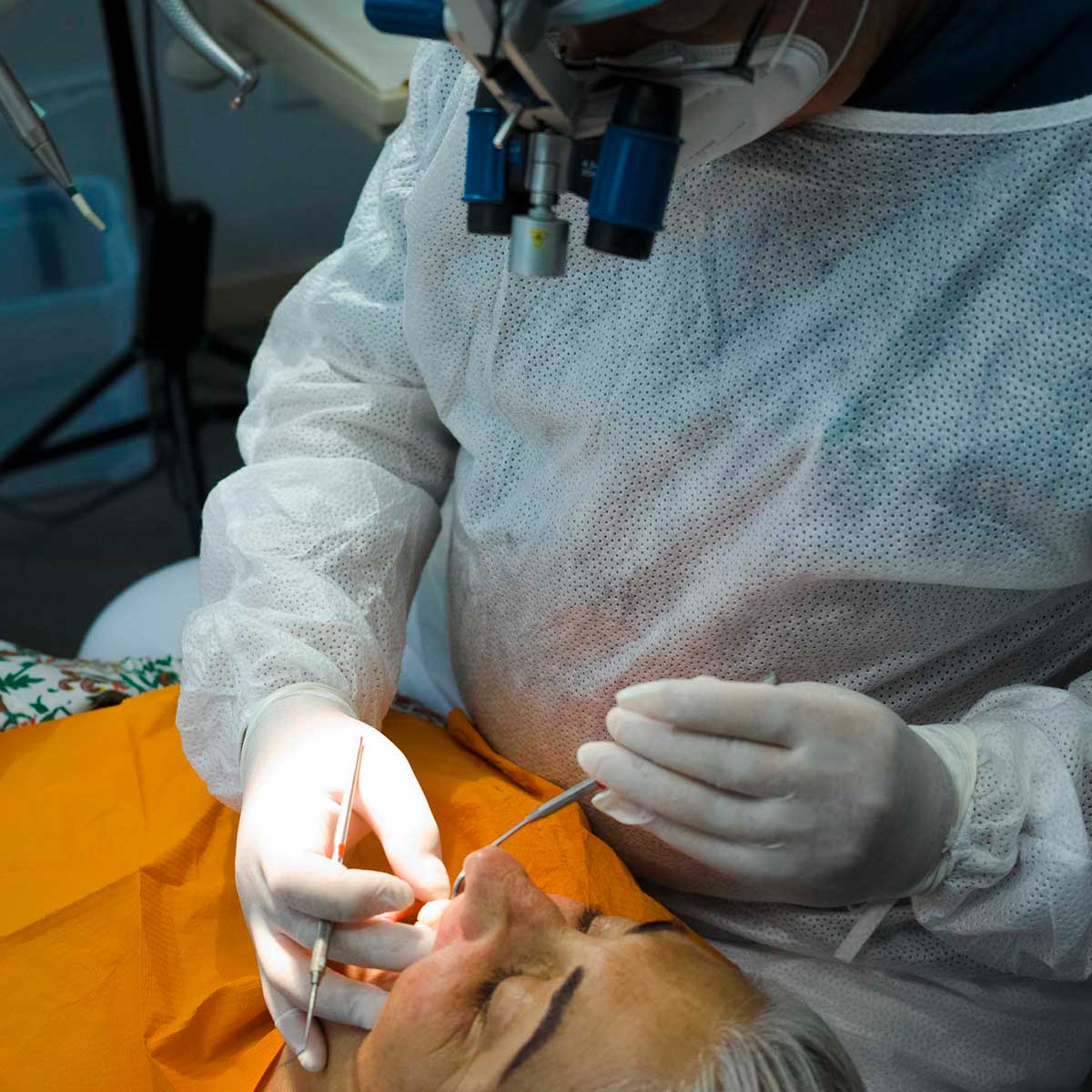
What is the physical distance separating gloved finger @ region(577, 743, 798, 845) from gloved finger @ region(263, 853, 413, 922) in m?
0.18

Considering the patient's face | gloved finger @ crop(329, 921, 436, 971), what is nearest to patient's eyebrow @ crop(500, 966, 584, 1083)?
the patient's face

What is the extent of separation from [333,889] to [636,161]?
1.83 feet

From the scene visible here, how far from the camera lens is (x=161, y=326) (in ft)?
9.07

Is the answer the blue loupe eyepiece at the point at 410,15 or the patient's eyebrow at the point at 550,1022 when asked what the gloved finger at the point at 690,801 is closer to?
the patient's eyebrow at the point at 550,1022

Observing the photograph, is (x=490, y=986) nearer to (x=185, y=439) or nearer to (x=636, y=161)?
(x=636, y=161)

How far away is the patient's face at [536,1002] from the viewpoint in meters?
0.81

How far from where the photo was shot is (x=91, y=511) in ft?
8.75

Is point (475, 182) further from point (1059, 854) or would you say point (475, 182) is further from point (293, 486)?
point (1059, 854)

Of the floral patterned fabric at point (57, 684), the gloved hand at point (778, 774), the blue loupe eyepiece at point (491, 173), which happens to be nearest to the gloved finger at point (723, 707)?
the gloved hand at point (778, 774)

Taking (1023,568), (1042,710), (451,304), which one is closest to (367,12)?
(451,304)

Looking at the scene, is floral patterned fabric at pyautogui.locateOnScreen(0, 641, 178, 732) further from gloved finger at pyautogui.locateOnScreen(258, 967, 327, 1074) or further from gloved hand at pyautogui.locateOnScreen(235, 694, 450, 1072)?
gloved finger at pyautogui.locateOnScreen(258, 967, 327, 1074)

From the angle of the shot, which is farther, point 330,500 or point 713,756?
point 330,500

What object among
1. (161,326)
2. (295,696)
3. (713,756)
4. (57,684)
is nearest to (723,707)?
(713,756)

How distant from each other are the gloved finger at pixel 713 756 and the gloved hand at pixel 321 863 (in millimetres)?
224
